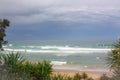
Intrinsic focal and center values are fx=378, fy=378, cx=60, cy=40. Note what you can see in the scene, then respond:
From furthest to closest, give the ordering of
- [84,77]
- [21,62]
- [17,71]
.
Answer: [84,77], [21,62], [17,71]

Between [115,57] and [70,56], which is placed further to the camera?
[70,56]

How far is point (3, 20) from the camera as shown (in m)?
21.5

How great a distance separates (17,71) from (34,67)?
1619 mm

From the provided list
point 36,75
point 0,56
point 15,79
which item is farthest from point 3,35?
A: point 15,79

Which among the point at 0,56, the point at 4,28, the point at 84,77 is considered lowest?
the point at 84,77

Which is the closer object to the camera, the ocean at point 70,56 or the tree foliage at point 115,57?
the tree foliage at point 115,57

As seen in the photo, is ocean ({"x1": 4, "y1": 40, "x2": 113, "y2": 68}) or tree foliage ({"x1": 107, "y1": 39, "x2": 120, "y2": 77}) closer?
tree foliage ({"x1": 107, "y1": 39, "x2": 120, "y2": 77})

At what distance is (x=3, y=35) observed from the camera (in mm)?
21094

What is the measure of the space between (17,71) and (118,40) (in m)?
6.19

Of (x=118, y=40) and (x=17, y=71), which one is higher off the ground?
(x=118, y=40)

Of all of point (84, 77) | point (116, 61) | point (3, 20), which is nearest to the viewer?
point (116, 61)

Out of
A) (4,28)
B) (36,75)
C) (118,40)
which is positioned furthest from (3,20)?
(118,40)

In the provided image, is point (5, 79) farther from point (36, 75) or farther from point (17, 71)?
point (36, 75)

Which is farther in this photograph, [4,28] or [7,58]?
[4,28]
